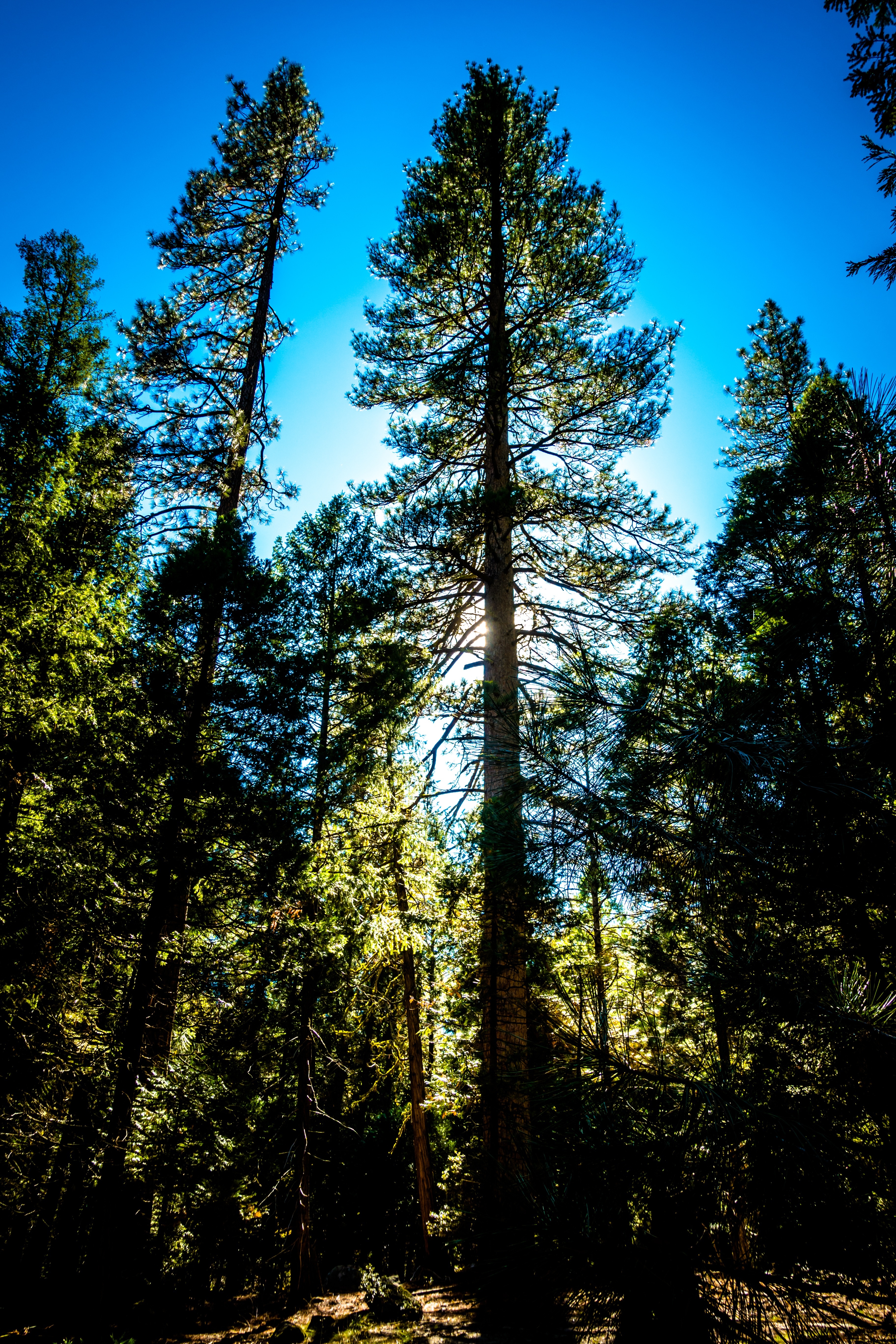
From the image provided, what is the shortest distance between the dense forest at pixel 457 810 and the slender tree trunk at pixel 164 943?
6 cm

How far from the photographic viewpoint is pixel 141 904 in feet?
19.4

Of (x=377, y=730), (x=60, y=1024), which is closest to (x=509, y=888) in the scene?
(x=377, y=730)

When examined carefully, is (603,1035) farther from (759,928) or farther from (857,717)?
(857,717)

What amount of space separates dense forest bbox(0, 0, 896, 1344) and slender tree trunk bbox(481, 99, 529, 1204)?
0.20 ft

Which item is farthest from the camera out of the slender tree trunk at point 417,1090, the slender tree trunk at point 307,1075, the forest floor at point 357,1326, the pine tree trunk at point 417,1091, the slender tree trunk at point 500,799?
the pine tree trunk at point 417,1091

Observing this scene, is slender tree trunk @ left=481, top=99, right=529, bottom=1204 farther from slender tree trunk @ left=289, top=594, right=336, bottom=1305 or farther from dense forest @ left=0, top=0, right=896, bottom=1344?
slender tree trunk @ left=289, top=594, right=336, bottom=1305

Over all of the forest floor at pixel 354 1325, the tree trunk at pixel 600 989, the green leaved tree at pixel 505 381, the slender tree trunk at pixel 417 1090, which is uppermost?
the green leaved tree at pixel 505 381

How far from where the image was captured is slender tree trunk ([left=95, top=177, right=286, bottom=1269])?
5.09 m

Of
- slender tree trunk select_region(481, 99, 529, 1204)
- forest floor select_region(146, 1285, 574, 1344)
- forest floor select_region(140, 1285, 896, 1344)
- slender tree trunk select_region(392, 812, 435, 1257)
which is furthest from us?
slender tree trunk select_region(392, 812, 435, 1257)

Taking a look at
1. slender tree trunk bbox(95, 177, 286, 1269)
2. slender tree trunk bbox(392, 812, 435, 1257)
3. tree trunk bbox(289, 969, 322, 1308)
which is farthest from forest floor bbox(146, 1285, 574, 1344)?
slender tree trunk bbox(95, 177, 286, 1269)

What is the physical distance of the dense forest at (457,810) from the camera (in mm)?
2723

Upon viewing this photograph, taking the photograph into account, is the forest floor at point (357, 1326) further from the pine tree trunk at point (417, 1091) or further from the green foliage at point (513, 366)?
the green foliage at point (513, 366)

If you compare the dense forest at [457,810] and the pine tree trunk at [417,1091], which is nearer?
the dense forest at [457,810]

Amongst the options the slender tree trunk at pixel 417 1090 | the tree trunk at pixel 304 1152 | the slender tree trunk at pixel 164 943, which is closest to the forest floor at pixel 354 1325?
the tree trunk at pixel 304 1152
